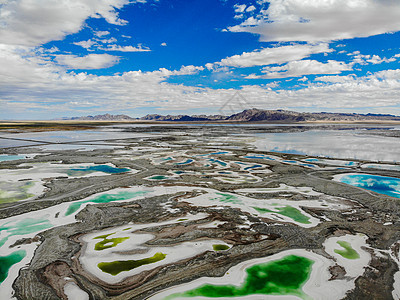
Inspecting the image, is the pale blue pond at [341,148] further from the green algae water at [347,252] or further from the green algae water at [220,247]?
the green algae water at [220,247]

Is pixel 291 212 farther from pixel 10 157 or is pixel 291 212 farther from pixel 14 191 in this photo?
pixel 10 157

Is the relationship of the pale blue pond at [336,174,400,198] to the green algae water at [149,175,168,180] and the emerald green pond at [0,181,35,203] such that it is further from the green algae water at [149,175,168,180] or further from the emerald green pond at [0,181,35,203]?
the emerald green pond at [0,181,35,203]

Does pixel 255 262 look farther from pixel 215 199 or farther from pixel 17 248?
pixel 17 248

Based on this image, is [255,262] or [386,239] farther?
[386,239]

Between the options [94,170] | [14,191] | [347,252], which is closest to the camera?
[347,252]

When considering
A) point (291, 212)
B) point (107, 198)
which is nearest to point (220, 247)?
point (291, 212)

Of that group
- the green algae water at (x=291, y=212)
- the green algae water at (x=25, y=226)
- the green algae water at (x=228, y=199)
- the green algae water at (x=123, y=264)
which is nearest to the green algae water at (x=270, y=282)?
the green algae water at (x=123, y=264)

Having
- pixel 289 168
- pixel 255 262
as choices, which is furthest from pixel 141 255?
pixel 289 168
